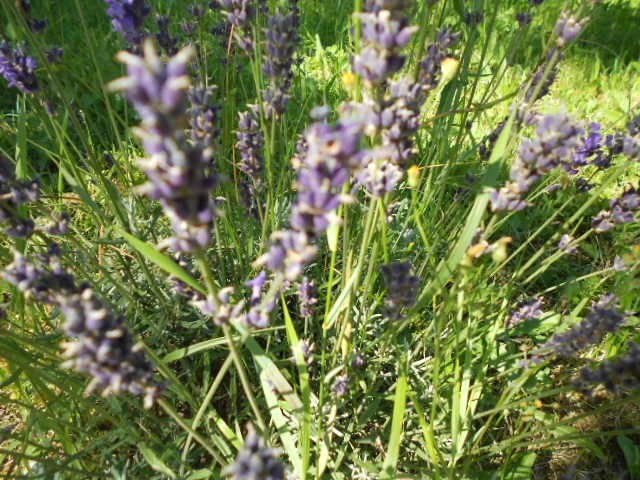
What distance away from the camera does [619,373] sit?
1.06 meters

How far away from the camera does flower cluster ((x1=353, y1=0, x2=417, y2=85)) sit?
0.77m

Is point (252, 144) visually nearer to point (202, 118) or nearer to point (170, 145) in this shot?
point (202, 118)

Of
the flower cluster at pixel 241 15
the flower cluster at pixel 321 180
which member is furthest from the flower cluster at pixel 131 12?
the flower cluster at pixel 321 180

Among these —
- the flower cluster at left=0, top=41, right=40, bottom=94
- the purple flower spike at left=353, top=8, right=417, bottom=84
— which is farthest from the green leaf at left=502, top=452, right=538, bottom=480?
the flower cluster at left=0, top=41, right=40, bottom=94

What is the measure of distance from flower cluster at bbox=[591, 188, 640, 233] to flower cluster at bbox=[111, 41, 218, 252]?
134 cm

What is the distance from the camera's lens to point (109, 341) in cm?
74

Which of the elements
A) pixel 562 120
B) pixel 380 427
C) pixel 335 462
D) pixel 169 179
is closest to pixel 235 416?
pixel 335 462

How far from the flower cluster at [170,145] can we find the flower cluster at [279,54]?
0.75 m

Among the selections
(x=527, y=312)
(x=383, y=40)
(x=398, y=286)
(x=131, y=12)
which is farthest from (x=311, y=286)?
(x=131, y=12)

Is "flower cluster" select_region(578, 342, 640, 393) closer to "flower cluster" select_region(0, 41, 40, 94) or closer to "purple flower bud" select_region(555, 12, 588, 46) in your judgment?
"purple flower bud" select_region(555, 12, 588, 46)

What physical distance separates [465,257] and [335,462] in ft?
2.70

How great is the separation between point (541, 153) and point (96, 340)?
94 cm

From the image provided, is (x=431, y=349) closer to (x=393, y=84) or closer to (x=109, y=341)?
(x=393, y=84)

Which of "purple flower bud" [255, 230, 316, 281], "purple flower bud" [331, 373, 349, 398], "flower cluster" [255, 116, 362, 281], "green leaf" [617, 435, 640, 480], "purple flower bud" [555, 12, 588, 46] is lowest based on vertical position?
"green leaf" [617, 435, 640, 480]
